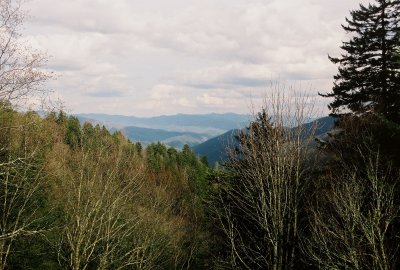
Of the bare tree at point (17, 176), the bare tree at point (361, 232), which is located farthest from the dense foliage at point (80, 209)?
the bare tree at point (361, 232)

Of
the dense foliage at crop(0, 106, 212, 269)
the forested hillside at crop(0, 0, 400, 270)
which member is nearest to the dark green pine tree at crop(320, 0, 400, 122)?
the forested hillside at crop(0, 0, 400, 270)

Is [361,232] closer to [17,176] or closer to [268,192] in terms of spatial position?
[268,192]

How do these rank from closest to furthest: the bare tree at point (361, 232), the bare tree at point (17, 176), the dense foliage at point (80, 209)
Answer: the bare tree at point (17, 176) < the bare tree at point (361, 232) < the dense foliage at point (80, 209)

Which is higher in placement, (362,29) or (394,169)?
(362,29)

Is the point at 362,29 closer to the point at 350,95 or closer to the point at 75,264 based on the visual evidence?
the point at 350,95

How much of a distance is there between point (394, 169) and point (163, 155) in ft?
277

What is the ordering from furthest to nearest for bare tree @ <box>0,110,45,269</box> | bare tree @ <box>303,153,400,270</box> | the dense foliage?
the dense foliage
bare tree @ <box>303,153,400,270</box>
bare tree @ <box>0,110,45,269</box>

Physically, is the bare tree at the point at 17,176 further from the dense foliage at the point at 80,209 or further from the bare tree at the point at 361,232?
the bare tree at the point at 361,232

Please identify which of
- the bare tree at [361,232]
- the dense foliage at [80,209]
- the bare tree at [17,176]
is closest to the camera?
the bare tree at [17,176]

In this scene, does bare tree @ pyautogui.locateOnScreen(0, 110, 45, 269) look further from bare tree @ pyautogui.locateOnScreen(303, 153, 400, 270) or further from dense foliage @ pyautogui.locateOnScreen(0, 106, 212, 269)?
Result: bare tree @ pyautogui.locateOnScreen(303, 153, 400, 270)

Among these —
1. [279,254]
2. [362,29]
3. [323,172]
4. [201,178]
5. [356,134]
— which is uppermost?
[362,29]

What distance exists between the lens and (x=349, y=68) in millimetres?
24797

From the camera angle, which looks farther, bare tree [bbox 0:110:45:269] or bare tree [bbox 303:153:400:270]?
bare tree [bbox 303:153:400:270]

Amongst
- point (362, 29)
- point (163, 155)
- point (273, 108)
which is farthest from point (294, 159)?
point (163, 155)
